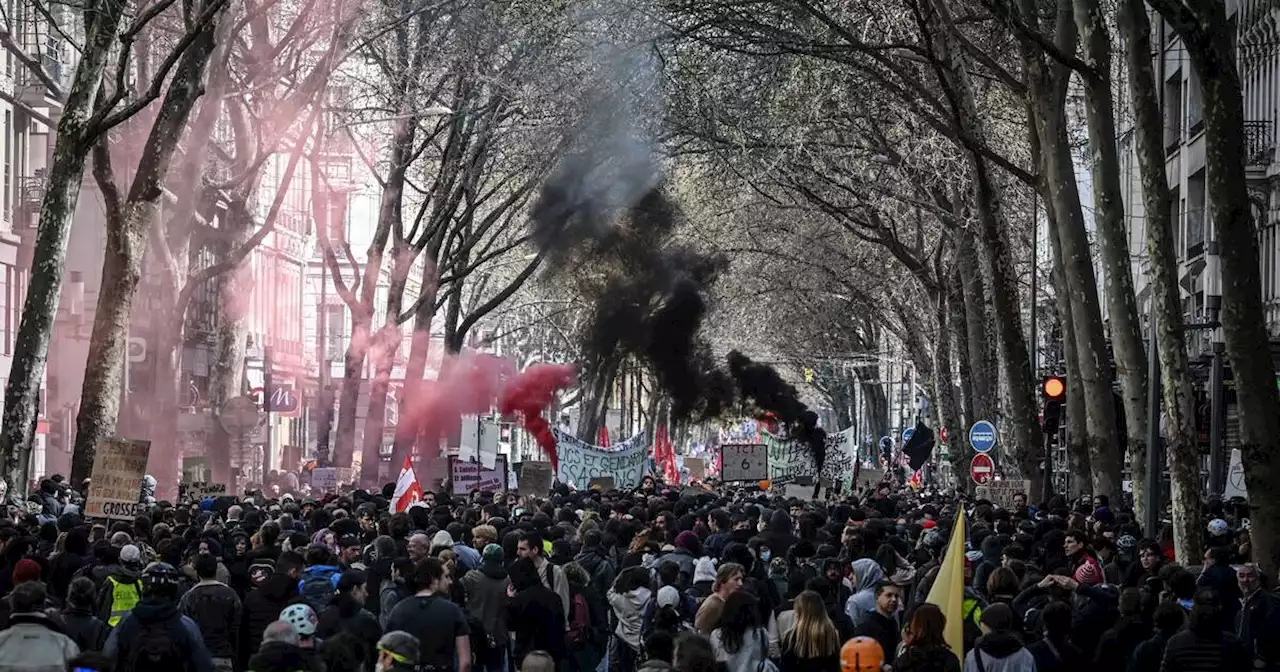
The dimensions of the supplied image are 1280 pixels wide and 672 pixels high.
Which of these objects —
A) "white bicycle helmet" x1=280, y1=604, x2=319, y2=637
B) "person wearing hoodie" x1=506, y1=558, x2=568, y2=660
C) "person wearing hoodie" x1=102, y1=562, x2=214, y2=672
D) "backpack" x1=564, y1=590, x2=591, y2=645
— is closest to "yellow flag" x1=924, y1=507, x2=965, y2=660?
"person wearing hoodie" x1=506, y1=558, x2=568, y2=660

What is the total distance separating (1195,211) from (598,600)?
99.4 feet

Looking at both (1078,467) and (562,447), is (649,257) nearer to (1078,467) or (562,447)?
(562,447)

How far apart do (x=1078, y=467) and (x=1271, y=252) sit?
9522mm

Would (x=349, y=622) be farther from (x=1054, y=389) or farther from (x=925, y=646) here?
(x=1054, y=389)

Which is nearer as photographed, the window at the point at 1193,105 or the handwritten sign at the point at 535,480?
the handwritten sign at the point at 535,480

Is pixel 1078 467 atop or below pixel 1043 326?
below

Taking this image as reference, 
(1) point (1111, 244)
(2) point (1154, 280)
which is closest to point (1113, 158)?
(1) point (1111, 244)

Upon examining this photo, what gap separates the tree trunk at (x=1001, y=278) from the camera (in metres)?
28.2

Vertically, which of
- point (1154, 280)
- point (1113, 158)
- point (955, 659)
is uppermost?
point (1113, 158)

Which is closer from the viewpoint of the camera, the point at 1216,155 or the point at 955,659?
the point at 955,659

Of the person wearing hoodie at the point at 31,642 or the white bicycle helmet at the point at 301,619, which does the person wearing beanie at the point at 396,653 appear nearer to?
the white bicycle helmet at the point at 301,619

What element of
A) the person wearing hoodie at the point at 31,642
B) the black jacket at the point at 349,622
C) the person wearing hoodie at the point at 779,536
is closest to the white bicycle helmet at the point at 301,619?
the person wearing hoodie at the point at 31,642

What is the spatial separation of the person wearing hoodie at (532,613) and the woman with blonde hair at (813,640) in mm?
2506

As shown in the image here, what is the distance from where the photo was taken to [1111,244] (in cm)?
2491
